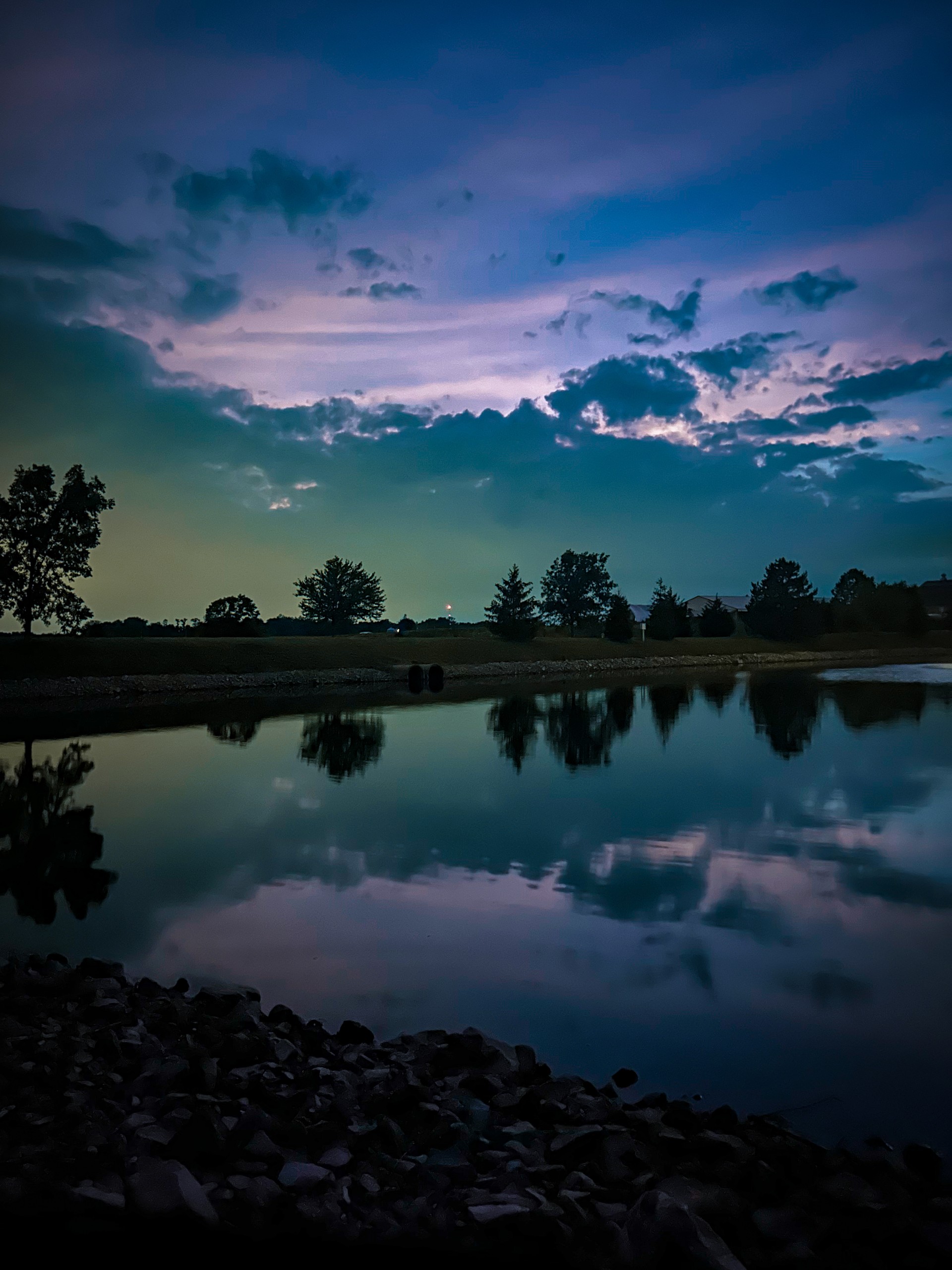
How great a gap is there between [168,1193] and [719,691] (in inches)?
1836

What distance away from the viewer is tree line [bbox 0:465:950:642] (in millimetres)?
51281

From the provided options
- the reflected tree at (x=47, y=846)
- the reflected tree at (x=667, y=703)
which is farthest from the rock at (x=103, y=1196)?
the reflected tree at (x=667, y=703)

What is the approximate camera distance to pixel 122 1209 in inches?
173

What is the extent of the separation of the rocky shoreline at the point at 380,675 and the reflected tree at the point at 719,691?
50.0 ft

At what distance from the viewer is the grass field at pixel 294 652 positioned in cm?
4825

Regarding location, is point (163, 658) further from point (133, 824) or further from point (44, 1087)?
point (44, 1087)

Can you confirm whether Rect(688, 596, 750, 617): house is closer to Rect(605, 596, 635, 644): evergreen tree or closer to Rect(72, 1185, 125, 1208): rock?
Rect(605, 596, 635, 644): evergreen tree

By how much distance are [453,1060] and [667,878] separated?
19.9 feet

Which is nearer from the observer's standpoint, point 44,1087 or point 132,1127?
point 132,1127

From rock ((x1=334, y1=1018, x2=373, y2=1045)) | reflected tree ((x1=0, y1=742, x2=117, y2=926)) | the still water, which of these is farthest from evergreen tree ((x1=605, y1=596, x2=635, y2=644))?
rock ((x1=334, y1=1018, x2=373, y2=1045))

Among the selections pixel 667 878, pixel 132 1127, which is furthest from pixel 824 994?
pixel 132 1127

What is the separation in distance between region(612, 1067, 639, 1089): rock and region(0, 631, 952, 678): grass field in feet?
150

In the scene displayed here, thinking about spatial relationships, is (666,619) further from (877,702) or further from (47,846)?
(47,846)

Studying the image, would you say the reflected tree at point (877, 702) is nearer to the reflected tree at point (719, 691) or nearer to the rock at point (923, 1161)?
the reflected tree at point (719, 691)
